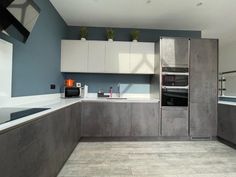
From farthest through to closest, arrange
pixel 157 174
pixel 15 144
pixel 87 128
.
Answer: pixel 87 128, pixel 157 174, pixel 15 144

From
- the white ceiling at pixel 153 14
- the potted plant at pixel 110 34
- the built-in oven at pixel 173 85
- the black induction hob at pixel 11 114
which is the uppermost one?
the white ceiling at pixel 153 14

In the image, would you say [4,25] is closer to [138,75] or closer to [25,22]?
[25,22]

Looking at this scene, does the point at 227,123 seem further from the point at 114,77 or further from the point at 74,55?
the point at 74,55

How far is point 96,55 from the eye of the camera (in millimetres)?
3900

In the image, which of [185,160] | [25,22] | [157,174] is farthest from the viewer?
[185,160]

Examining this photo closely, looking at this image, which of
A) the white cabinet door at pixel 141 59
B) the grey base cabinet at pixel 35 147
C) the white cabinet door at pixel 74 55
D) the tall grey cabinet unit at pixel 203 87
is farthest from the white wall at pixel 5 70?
the tall grey cabinet unit at pixel 203 87

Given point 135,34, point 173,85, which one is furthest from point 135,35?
point 173,85

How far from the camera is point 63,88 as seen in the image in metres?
3.94

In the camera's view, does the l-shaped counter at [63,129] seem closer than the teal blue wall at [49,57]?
Yes

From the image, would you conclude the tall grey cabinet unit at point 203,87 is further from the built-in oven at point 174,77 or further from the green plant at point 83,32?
the green plant at point 83,32

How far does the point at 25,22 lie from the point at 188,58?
9.75 ft

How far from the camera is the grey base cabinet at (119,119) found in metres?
3.53

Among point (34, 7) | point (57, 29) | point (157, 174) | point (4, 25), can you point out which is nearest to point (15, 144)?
point (4, 25)

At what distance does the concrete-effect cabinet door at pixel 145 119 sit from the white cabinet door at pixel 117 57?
35.4 inches
